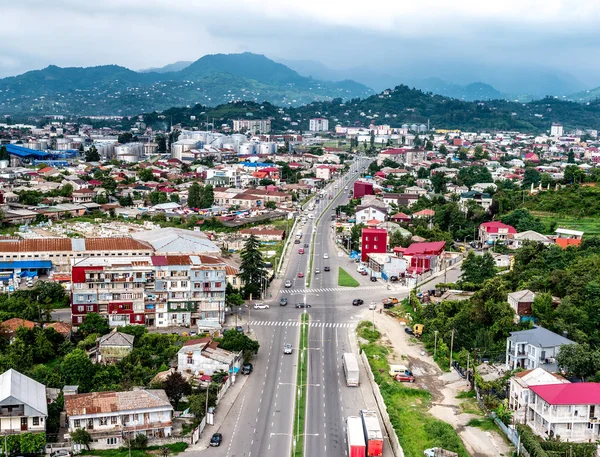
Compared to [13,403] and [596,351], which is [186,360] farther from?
[596,351]

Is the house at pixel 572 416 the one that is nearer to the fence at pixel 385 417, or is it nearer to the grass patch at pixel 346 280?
the fence at pixel 385 417

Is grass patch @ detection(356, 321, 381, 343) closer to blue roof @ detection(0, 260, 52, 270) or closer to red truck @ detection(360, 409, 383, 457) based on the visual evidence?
red truck @ detection(360, 409, 383, 457)

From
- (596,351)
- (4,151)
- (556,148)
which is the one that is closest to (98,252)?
(596,351)

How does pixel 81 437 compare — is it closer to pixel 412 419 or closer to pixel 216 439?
pixel 216 439

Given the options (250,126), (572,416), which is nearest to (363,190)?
(572,416)

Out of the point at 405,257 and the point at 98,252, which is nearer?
the point at 98,252

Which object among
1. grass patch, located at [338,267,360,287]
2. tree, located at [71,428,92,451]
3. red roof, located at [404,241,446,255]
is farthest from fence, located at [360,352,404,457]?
red roof, located at [404,241,446,255]

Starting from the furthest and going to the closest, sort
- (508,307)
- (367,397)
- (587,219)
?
(587,219) → (508,307) → (367,397)
